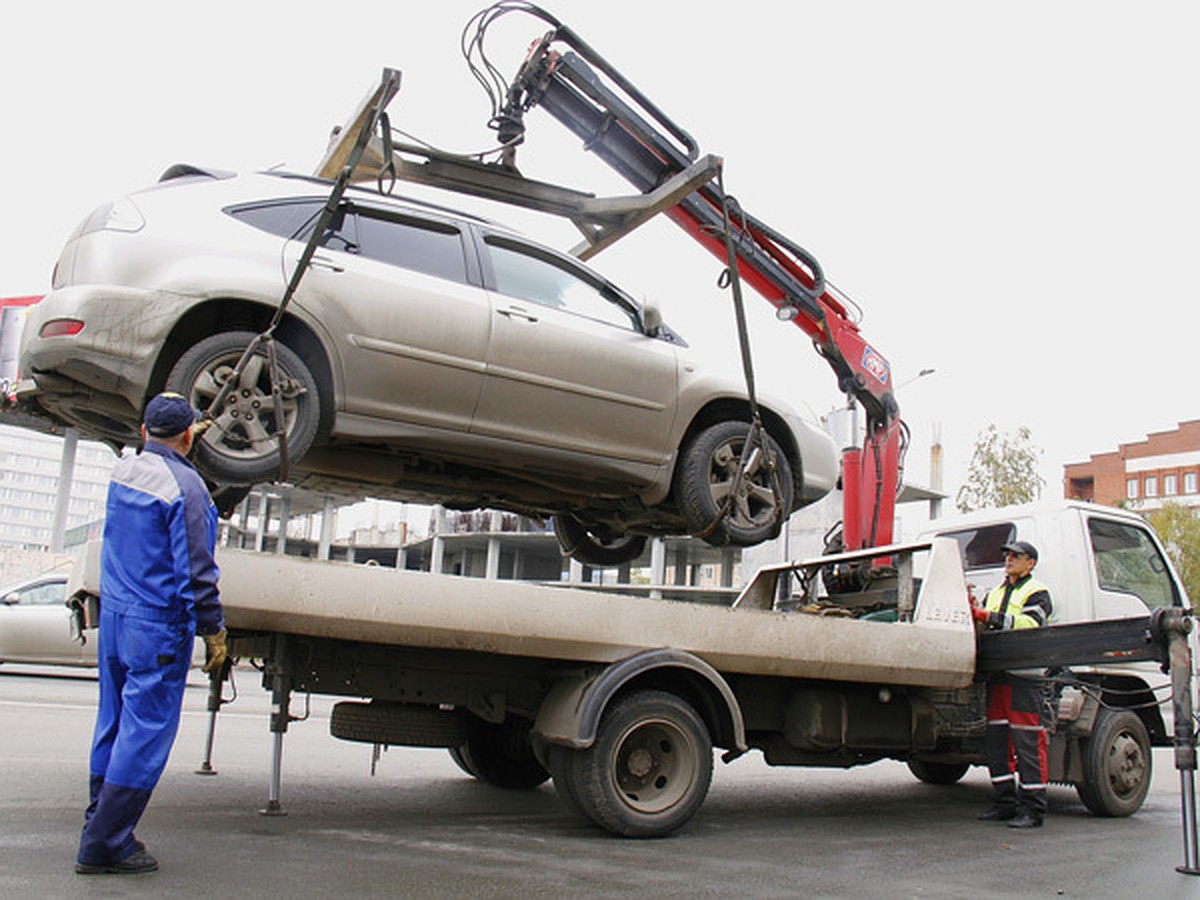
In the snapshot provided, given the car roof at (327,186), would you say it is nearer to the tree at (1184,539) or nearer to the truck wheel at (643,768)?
the truck wheel at (643,768)

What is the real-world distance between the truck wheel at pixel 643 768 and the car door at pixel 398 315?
66.6 inches

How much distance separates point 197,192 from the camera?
5199 millimetres

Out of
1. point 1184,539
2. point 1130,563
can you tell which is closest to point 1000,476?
point 1184,539

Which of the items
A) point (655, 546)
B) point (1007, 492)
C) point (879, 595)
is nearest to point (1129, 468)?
point (1007, 492)

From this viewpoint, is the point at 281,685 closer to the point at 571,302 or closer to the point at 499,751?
the point at 499,751

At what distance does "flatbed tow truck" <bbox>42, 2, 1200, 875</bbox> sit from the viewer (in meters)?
4.66

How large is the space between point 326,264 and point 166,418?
5.05ft

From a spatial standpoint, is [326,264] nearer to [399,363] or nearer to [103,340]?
[399,363]

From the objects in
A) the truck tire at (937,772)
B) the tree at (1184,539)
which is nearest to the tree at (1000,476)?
the tree at (1184,539)

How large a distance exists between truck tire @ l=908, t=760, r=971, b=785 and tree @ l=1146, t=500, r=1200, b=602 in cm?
3060

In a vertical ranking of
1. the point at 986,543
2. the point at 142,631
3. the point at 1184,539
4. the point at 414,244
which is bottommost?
the point at 142,631

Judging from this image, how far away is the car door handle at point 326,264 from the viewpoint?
5.24 metres

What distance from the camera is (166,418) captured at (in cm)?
397

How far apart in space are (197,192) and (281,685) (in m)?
2.35
